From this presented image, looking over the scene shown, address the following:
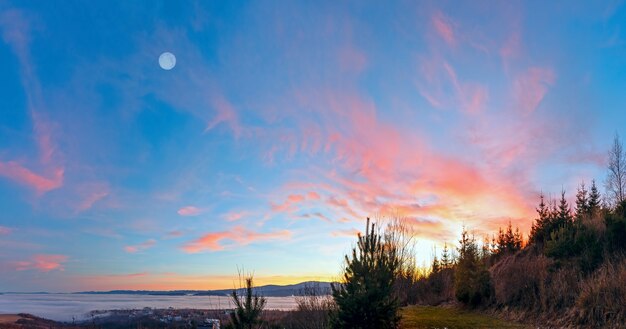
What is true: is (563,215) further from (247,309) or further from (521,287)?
(247,309)

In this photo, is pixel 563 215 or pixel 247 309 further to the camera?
pixel 563 215

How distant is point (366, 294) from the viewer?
12.5m

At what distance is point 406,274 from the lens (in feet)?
108

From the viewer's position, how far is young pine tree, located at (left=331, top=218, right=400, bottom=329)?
1245cm

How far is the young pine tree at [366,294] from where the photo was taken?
12453 millimetres

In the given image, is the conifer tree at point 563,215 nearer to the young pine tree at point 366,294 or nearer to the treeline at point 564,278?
the treeline at point 564,278

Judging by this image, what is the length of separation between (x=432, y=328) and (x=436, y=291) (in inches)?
598

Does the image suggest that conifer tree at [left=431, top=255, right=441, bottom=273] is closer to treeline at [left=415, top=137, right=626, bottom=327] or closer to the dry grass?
treeline at [left=415, top=137, right=626, bottom=327]

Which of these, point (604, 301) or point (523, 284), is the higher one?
point (604, 301)

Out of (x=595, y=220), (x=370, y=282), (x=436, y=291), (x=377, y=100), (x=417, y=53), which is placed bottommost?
(x=436, y=291)

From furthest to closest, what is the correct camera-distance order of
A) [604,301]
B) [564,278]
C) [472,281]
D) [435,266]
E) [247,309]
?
[435,266], [472,281], [564,278], [604,301], [247,309]

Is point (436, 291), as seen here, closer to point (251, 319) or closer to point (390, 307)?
point (390, 307)

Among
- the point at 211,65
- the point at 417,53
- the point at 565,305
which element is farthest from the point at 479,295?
the point at 211,65

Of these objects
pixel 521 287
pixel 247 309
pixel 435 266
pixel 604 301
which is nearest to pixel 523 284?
pixel 521 287
